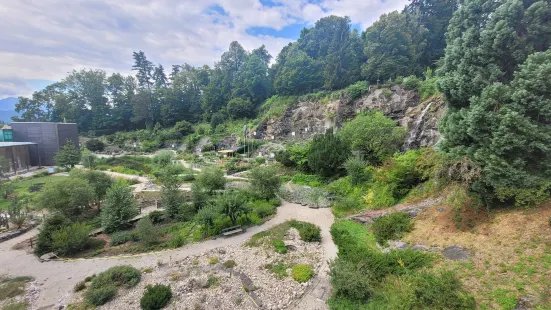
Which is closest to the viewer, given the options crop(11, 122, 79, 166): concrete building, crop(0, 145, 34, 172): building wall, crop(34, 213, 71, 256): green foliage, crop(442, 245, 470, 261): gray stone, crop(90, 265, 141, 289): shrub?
crop(442, 245, 470, 261): gray stone

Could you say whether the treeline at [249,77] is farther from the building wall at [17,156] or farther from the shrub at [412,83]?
the building wall at [17,156]

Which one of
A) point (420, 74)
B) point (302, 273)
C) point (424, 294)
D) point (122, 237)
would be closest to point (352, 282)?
point (424, 294)

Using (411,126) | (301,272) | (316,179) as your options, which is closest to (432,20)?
(411,126)

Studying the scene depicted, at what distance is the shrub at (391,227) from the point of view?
10344mm

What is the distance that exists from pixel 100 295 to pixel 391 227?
1211 cm

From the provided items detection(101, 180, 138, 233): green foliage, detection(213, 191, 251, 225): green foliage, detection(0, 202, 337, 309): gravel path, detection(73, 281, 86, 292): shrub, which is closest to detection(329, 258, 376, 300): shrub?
detection(0, 202, 337, 309): gravel path

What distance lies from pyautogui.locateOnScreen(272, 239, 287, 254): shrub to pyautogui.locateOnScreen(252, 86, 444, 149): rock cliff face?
51.6ft

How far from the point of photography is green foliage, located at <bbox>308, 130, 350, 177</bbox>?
64.6 feet

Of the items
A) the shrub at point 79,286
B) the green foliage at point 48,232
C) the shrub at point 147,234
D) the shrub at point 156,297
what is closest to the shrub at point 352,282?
the shrub at point 156,297

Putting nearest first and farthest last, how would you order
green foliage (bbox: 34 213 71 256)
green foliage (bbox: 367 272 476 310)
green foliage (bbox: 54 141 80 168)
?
green foliage (bbox: 367 272 476 310) < green foliage (bbox: 34 213 71 256) < green foliage (bbox: 54 141 80 168)

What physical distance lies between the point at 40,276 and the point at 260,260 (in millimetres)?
9622

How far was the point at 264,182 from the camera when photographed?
56.0 feet

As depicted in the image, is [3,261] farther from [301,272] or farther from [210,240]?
[301,272]

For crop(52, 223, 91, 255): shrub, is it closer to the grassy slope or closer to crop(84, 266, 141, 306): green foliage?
crop(84, 266, 141, 306): green foliage
